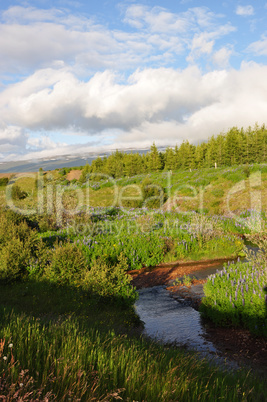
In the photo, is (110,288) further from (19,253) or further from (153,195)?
(153,195)

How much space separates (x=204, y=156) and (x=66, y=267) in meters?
61.6

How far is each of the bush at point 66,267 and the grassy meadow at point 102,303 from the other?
31 mm

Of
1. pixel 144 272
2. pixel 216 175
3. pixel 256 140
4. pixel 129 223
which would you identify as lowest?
pixel 144 272

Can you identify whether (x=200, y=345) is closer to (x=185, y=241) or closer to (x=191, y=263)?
(x=191, y=263)

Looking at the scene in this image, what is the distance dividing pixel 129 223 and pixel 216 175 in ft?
58.3

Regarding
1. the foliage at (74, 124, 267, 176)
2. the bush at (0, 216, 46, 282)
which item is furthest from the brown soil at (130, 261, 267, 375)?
the foliage at (74, 124, 267, 176)

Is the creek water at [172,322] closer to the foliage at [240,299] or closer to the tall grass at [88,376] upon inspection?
the foliage at [240,299]

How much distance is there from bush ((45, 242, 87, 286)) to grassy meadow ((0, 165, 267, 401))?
0.10 ft

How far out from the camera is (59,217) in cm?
1614

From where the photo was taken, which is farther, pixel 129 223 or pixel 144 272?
pixel 129 223

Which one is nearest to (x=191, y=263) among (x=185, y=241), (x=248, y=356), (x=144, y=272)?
(x=185, y=241)

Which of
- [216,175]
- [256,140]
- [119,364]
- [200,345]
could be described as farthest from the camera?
[256,140]

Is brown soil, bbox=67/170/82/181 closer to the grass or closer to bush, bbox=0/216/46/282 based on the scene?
bush, bbox=0/216/46/282

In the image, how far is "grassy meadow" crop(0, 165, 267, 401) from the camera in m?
2.59
